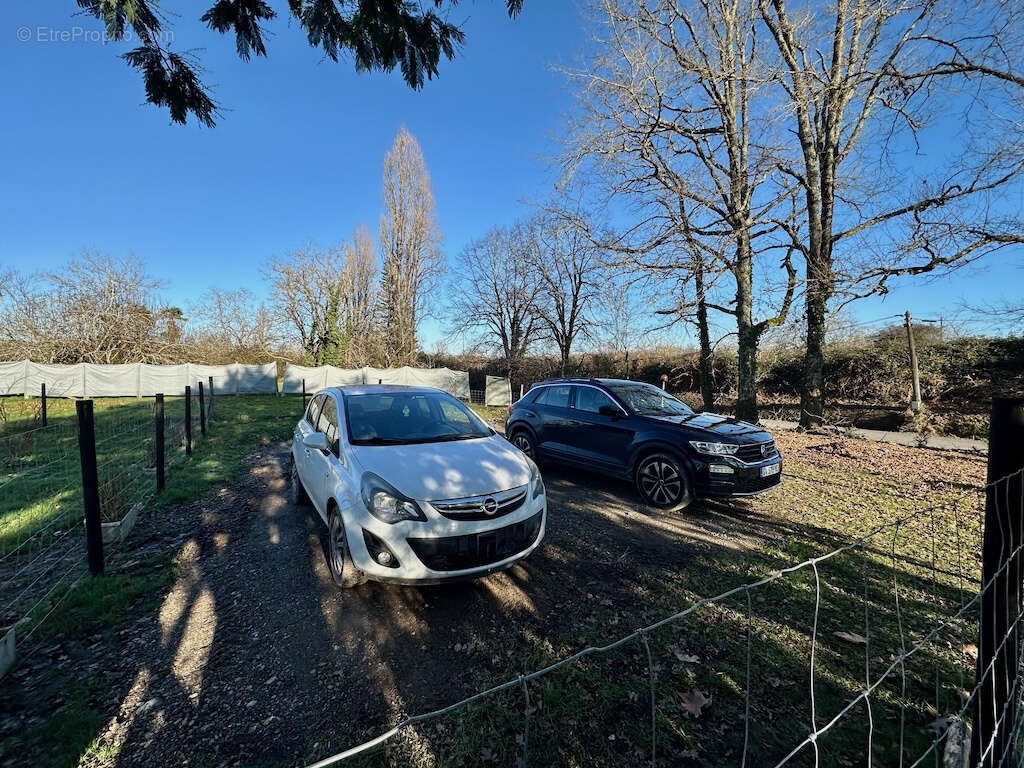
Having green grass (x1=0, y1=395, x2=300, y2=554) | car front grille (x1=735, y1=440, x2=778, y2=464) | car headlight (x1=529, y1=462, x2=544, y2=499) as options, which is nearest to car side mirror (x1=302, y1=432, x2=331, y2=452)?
car headlight (x1=529, y1=462, x2=544, y2=499)

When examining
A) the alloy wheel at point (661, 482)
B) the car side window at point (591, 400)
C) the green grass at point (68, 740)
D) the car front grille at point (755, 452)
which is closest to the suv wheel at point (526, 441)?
the car side window at point (591, 400)

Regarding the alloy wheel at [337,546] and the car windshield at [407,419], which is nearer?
the alloy wheel at [337,546]

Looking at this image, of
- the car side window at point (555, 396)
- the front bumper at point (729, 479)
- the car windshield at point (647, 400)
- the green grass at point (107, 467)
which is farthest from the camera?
the car side window at point (555, 396)

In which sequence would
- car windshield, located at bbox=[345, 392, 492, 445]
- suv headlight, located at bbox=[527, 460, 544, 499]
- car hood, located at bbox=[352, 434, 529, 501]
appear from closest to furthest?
1. car hood, located at bbox=[352, 434, 529, 501]
2. suv headlight, located at bbox=[527, 460, 544, 499]
3. car windshield, located at bbox=[345, 392, 492, 445]

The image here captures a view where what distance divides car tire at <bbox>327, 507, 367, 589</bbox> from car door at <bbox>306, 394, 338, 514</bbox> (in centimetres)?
27

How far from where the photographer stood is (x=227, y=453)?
8.48 m

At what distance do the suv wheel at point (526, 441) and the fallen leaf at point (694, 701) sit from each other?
4662mm

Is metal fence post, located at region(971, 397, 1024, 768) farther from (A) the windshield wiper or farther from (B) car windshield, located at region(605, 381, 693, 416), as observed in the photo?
(B) car windshield, located at region(605, 381, 693, 416)

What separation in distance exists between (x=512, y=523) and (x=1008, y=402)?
2.75m

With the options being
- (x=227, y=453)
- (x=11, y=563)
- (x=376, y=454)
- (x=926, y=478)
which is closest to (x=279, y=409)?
(x=227, y=453)

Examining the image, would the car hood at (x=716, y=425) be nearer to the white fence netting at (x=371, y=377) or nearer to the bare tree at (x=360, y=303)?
the white fence netting at (x=371, y=377)

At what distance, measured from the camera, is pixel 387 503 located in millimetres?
2975

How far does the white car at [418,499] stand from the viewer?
290 cm

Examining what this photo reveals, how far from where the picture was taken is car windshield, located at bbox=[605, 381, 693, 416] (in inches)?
232
